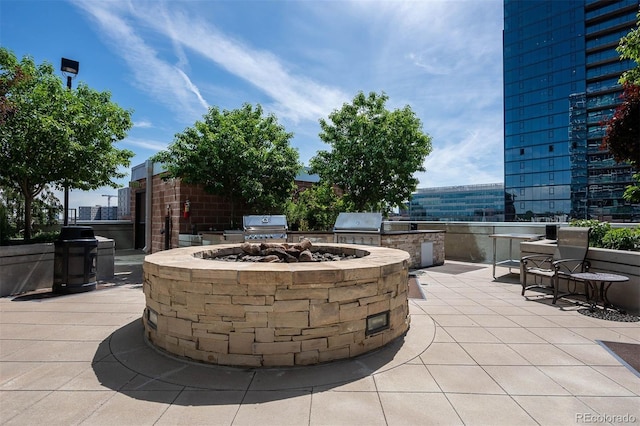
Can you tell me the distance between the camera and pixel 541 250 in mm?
6293

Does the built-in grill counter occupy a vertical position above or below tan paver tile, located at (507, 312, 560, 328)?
above

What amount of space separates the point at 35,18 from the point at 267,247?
6.55 meters

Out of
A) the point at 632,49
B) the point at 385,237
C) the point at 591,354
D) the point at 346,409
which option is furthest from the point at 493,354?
the point at 632,49

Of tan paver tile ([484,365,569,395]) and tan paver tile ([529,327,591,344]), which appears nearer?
tan paver tile ([484,365,569,395])

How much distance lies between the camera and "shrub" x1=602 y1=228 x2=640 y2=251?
5297 millimetres

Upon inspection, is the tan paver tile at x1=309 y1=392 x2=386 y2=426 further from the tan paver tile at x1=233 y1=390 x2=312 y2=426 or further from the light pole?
the light pole

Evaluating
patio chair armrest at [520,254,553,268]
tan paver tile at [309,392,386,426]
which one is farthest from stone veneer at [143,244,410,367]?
patio chair armrest at [520,254,553,268]

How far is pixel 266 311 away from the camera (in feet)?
9.00

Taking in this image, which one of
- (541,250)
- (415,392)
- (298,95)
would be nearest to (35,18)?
(298,95)

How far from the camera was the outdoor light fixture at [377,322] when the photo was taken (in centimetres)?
312

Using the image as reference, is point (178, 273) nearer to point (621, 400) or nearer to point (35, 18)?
point (621, 400)

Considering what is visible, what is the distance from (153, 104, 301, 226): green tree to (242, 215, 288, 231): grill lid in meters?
1.19

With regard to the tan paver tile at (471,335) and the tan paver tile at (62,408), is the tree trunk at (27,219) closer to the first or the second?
the tan paver tile at (62,408)

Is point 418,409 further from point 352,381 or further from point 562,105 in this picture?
point 562,105
